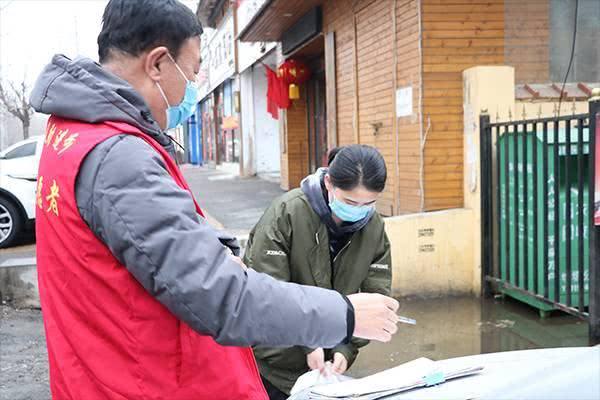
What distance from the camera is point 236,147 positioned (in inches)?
867

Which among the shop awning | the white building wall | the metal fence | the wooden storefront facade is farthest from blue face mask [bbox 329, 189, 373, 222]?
the white building wall

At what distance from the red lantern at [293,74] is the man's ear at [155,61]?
485 inches

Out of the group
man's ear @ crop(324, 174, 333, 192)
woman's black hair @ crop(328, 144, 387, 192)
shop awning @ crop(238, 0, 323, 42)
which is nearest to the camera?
woman's black hair @ crop(328, 144, 387, 192)

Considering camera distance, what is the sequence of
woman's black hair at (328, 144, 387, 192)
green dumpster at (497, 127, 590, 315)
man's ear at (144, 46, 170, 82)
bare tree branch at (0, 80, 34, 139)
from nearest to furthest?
1. man's ear at (144, 46, 170, 82)
2. woman's black hair at (328, 144, 387, 192)
3. green dumpster at (497, 127, 590, 315)
4. bare tree branch at (0, 80, 34, 139)

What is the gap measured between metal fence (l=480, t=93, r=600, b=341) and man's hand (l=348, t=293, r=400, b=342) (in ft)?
13.1

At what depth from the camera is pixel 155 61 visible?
1459 millimetres

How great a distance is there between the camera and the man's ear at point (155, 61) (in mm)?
1443

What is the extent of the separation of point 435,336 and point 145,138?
4.59m

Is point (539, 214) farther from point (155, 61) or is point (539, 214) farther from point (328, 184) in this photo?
point (155, 61)

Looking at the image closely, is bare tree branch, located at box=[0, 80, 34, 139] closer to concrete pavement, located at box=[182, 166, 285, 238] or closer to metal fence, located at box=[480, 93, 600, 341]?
concrete pavement, located at box=[182, 166, 285, 238]

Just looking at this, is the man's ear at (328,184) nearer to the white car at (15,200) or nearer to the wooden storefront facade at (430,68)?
the wooden storefront facade at (430,68)

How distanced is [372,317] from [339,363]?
1.16 metres

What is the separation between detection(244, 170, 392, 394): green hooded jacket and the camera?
2586 millimetres

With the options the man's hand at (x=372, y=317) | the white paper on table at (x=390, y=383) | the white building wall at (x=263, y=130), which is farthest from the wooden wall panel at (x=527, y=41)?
the white building wall at (x=263, y=130)
